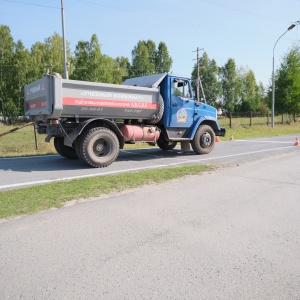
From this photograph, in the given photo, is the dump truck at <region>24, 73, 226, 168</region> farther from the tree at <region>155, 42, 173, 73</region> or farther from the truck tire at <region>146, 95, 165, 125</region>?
the tree at <region>155, 42, 173, 73</region>

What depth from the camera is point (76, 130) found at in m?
8.31

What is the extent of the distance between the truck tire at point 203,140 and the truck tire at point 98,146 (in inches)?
139

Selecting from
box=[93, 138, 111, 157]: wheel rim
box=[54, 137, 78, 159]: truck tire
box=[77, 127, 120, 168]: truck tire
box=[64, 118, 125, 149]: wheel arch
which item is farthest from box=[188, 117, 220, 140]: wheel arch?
box=[54, 137, 78, 159]: truck tire

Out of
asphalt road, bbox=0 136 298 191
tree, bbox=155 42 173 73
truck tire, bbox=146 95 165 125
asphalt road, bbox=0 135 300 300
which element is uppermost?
tree, bbox=155 42 173 73

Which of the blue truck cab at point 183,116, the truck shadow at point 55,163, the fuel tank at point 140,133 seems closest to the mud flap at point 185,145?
the blue truck cab at point 183,116

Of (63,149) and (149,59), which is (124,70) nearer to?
(149,59)

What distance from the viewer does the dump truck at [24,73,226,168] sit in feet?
26.5

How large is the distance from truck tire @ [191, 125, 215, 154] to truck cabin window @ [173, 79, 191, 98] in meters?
1.42

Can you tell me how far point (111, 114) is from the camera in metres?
8.93

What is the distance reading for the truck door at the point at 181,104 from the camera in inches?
412

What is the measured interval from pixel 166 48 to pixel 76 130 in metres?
57.7

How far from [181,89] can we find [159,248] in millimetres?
8049

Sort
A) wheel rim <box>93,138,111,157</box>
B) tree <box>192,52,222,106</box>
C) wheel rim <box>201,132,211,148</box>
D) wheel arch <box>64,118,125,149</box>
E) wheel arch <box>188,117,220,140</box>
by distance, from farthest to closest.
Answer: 1. tree <box>192,52,222,106</box>
2. wheel rim <box>201,132,211,148</box>
3. wheel arch <box>188,117,220,140</box>
4. wheel rim <box>93,138,111,157</box>
5. wheel arch <box>64,118,125,149</box>

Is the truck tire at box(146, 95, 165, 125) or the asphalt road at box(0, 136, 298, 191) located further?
the truck tire at box(146, 95, 165, 125)
